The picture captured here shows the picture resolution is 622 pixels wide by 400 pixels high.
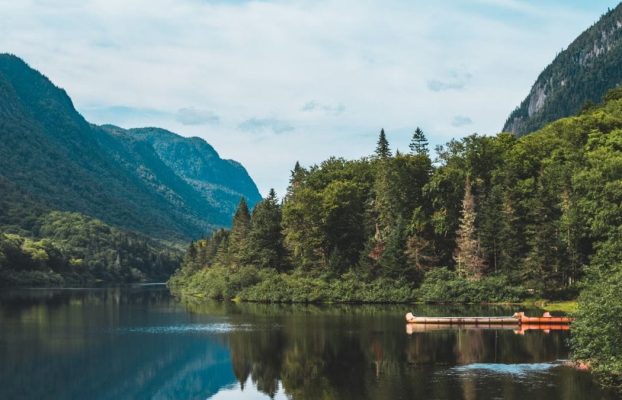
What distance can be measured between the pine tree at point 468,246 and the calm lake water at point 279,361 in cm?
2478

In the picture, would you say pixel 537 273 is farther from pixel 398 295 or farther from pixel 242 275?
pixel 242 275

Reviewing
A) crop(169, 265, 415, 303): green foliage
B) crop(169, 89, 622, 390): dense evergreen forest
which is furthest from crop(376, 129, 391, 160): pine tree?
crop(169, 265, 415, 303): green foliage

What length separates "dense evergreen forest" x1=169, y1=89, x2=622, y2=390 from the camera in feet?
312

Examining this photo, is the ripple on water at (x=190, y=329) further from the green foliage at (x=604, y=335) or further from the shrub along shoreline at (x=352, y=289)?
the green foliage at (x=604, y=335)

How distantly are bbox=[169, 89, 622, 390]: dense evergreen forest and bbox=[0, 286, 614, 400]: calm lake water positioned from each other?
24367 mm

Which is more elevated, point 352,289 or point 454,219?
point 454,219

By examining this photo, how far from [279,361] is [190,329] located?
82.1 ft

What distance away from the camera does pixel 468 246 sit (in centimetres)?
10550

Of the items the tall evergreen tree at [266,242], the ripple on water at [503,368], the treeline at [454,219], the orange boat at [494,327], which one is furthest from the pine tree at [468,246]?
the ripple on water at [503,368]

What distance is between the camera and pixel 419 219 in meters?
115

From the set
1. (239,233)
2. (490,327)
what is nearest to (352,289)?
(239,233)

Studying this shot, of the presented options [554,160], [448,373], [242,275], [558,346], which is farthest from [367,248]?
[448,373]

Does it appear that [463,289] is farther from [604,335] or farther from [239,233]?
[604,335]

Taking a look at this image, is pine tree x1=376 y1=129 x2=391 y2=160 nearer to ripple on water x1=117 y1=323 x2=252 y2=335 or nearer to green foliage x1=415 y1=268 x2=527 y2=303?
green foliage x1=415 y1=268 x2=527 y2=303
